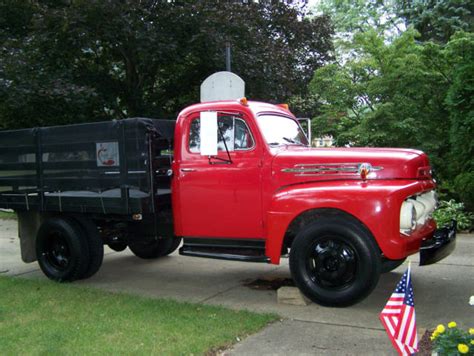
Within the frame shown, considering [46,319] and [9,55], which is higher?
[9,55]

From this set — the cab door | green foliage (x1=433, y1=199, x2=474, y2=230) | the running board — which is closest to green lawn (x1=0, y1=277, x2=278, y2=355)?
the running board

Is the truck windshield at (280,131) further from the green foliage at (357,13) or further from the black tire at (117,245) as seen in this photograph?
the green foliage at (357,13)

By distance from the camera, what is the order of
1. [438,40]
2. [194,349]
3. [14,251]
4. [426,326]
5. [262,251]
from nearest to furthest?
[194,349] → [426,326] → [262,251] → [14,251] → [438,40]

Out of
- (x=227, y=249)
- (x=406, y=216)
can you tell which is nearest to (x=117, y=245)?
(x=227, y=249)

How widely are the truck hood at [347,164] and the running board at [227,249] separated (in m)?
0.86

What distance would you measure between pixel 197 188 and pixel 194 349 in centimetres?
217

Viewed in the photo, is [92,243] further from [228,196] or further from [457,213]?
[457,213]

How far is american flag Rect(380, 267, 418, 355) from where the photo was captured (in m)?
3.45

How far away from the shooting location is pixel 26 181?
22.5 ft

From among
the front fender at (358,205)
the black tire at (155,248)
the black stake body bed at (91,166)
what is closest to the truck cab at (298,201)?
the front fender at (358,205)

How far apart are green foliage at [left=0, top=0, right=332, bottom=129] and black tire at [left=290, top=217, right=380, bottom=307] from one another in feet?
20.5

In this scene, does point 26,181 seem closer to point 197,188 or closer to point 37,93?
point 197,188

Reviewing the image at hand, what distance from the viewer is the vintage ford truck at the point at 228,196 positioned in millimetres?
5035

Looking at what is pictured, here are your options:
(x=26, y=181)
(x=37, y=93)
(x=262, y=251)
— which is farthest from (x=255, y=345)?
(x=37, y=93)
